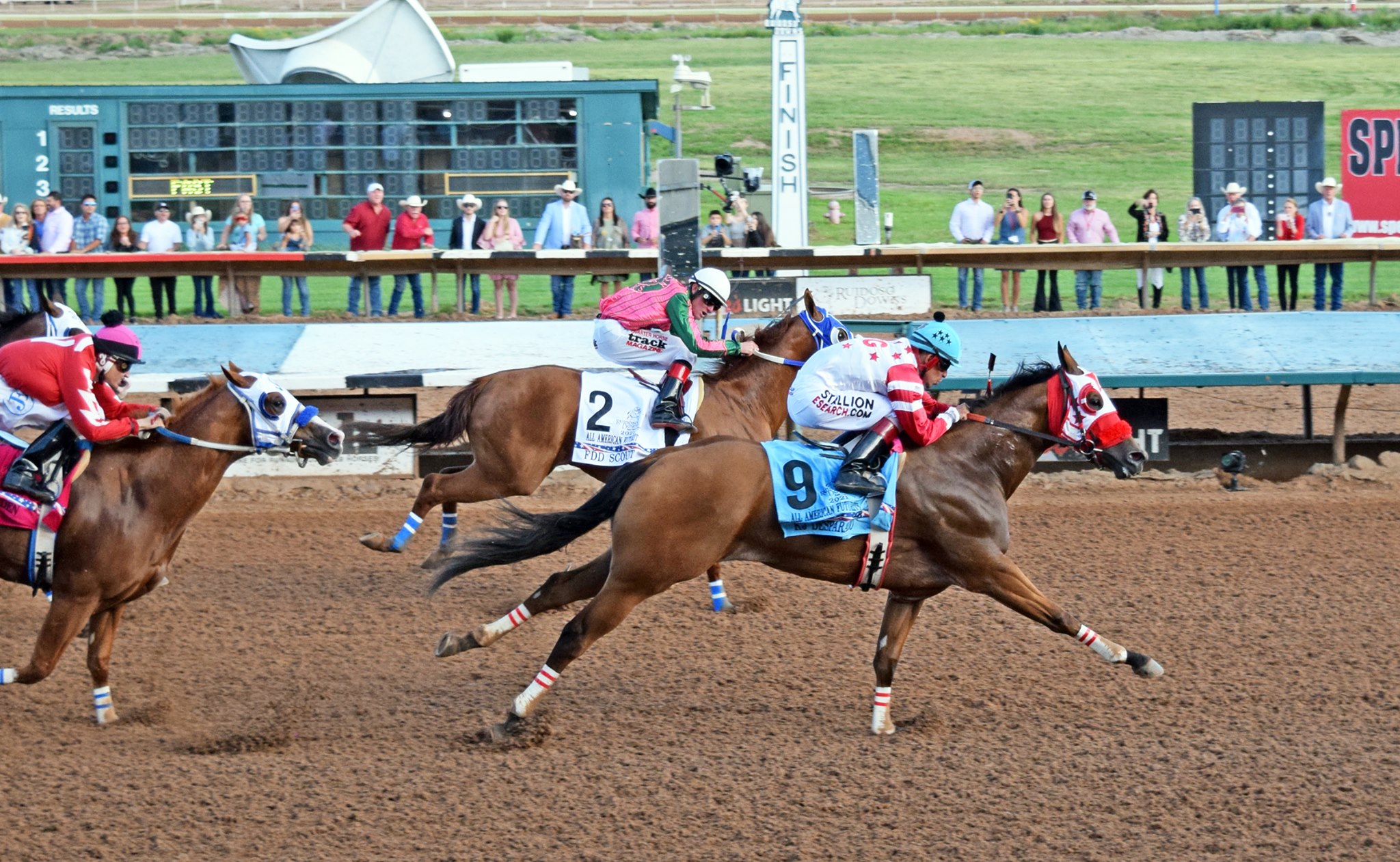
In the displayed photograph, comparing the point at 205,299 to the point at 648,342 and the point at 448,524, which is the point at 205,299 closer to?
the point at 448,524

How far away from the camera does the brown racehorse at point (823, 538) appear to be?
632 cm

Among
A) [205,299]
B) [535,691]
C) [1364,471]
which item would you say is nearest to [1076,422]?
[535,691]

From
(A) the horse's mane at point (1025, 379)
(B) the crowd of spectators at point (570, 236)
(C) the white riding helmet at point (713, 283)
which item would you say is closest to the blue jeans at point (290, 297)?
(B) the crowd of spectators at point (570, 236)

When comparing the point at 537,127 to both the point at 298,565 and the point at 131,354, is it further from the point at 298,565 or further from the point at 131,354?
the point at 131,354

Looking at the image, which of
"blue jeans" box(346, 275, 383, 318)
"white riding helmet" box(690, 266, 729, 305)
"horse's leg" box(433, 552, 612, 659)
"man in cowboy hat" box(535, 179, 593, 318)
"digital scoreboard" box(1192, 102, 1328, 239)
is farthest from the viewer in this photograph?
"digital scoreboard" box(1192, 102, 1328, 239)

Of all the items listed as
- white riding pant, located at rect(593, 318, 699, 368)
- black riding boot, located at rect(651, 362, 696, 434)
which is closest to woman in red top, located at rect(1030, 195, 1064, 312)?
white riding pant, located at rect(593, 318, 699, 368)

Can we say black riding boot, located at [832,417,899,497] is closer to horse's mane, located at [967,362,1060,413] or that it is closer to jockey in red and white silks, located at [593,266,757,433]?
horse's mane, located at [967,362,1060,413]

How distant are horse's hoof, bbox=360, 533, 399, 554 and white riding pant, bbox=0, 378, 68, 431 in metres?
2.71

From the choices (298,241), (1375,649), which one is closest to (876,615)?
(1375,649)

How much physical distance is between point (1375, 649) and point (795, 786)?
354 cm

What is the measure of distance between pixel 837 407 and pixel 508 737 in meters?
2.08

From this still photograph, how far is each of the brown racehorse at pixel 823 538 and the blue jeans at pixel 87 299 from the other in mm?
10082

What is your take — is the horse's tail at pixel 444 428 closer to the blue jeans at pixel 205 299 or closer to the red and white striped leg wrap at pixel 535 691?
the red and white striped leg wrap at pixel 535 691

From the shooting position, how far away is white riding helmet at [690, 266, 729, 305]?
865cm
